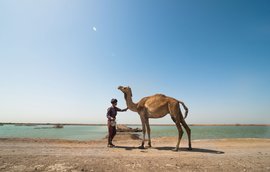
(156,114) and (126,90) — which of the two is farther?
(126,90)

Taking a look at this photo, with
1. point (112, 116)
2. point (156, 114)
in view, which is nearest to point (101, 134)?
point (112, 116)

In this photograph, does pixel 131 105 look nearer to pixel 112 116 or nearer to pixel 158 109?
pixel 112 116

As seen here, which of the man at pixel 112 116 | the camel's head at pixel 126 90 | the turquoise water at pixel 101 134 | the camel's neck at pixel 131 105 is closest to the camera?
the man at pixel 112 116

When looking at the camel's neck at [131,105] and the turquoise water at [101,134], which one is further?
the turquoise water at [101,134]

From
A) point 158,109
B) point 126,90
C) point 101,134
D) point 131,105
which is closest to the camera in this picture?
point 158,109

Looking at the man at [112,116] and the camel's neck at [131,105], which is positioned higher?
the camel's neck at [131,105]

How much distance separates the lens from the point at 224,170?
6168 millimetres

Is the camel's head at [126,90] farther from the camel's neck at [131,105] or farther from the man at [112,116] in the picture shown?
the man at [112,116]

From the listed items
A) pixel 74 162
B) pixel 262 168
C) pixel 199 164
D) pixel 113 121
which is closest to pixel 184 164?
pixel 199 164

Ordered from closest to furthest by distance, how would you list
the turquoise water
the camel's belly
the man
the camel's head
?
the camel's belly → the man → the camel's head → the turquoise water

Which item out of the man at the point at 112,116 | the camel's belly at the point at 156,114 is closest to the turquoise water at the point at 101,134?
the man at the point at 112,116

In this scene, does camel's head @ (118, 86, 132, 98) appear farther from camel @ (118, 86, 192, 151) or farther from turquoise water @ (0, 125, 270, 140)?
turquoise water @ (0, 125, 270, 140)

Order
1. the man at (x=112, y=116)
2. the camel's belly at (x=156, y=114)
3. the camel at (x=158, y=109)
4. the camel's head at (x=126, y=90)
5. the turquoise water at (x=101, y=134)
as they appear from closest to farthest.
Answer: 1. the camel at (x=158, y=109)
2. the camel's belly at (x=156, y=114)
3. the man at (x=112, y=116)
4. the camel's head at (x=126, y=90)
5. the turquoise water at (x=101, y=134)

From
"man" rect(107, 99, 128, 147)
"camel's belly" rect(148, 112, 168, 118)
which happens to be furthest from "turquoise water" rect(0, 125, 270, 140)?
"camel's belly" rect(148, 112, 168, 118)
